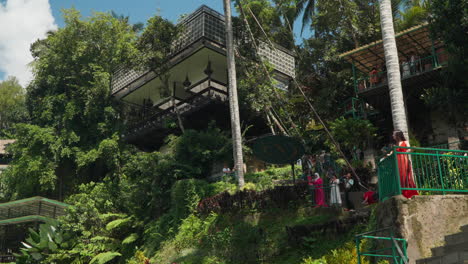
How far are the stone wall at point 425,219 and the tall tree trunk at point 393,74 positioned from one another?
107 inches

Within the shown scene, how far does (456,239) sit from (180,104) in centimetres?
2209

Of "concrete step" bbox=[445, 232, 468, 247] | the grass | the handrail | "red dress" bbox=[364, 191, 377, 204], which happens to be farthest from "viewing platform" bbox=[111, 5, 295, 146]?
the handrail

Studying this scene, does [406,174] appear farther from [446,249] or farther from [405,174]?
[446,249]

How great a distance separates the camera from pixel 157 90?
99.3ft

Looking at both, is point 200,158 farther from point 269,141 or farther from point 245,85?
point 269,141

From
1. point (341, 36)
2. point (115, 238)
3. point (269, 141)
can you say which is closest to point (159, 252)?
point (115, 238)

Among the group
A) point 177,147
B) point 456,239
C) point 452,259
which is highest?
point 177,147

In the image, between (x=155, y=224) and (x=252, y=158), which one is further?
(x=252, y=158)

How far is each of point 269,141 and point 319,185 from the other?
229 cm

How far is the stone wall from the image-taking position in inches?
312

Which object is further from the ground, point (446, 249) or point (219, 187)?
point (219, 187)

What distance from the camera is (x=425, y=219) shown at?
8.09 m

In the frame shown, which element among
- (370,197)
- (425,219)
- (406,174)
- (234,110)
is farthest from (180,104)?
(425,219)

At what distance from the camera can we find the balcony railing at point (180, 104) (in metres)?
26.2
